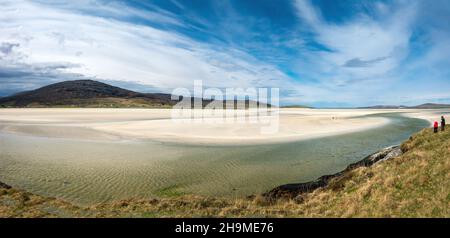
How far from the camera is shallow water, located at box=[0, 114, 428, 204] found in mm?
14523

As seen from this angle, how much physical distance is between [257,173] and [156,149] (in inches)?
457

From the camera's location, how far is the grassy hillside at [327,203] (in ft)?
27.9

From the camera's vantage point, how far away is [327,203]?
11047 mm

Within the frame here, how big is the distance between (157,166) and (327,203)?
40.5ft

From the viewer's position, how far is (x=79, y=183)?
49.7ft

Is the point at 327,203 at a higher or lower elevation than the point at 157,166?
higher

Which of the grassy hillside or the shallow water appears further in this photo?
the shallow water

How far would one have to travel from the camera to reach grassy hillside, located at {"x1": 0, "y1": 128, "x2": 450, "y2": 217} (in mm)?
8516

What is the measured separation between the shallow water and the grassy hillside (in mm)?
1984

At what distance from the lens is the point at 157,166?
63.1ft

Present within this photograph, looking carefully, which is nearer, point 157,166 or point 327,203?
point 327,203

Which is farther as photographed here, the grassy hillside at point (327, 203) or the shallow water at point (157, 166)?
the shallow water at point (157, 166)

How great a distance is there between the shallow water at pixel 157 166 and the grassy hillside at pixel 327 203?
198 centimetres
